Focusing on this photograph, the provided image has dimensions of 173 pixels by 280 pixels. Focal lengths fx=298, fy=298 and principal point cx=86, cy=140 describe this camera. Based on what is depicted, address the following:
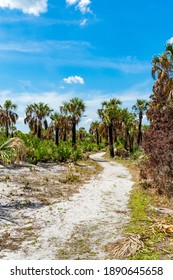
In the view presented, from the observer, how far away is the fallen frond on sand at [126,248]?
735 centimetres

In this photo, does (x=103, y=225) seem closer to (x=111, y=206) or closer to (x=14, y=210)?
(x=111, y=206)

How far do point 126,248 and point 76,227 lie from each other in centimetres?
292

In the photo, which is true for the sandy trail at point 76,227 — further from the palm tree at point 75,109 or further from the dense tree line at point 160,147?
the palm tree at point 75,109

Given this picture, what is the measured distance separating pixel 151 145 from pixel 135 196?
2.76 metres

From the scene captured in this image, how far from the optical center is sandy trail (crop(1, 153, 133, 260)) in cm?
784

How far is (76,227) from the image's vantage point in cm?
1009

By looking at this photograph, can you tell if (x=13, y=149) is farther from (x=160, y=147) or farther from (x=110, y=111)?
(x=110, y=111)

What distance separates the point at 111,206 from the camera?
13.2 metres

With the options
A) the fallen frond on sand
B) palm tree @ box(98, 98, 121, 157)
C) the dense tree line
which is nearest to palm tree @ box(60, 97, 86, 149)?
palm tree @ box(98, 98, 121, 157)

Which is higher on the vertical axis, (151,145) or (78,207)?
(151,145)

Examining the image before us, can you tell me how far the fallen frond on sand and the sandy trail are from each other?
0.97 feet

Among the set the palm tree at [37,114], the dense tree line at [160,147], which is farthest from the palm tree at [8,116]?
the dense tree line at [160,147]

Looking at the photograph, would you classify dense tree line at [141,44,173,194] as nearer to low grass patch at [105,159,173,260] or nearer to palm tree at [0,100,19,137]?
low grass patch at [105,159,173,260]

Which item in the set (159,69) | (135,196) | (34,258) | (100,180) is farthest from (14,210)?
(159,69)
